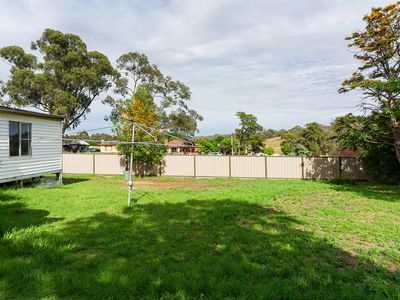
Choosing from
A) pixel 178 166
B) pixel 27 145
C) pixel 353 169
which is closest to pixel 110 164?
pixel 178 166

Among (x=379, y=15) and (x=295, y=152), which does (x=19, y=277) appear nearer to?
(x=379, y=15)

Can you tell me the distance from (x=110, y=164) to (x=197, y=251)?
1406 centimetres

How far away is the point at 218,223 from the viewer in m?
5.46

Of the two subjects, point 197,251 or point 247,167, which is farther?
point 247,167

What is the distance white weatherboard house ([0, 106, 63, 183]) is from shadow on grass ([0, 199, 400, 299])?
5530 millimetres

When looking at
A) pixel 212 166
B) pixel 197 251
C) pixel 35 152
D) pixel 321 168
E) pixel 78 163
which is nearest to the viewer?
pixel 197 251

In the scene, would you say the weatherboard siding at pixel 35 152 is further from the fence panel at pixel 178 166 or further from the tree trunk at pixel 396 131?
the tree trunk at pixel 396 131

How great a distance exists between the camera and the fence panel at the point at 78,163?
17016 mm

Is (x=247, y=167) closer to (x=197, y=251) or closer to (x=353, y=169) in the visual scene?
(x=353, y=169)

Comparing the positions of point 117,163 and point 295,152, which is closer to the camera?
point 117,163

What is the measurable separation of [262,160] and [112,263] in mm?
12870

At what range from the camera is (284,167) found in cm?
1509

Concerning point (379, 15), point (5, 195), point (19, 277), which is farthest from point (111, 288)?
point (379, 15)

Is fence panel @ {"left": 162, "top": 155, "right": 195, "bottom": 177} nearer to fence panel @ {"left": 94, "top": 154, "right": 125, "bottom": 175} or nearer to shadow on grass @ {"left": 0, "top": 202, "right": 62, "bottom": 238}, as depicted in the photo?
fence panel @ {"left": 94, "top": 154, "right": 125, "bottom": 175}
